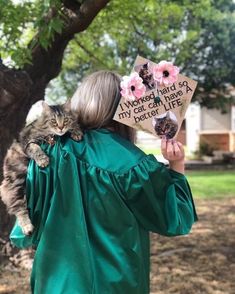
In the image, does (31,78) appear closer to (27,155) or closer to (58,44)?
(58,44)

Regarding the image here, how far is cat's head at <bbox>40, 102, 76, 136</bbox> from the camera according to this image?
2.37m

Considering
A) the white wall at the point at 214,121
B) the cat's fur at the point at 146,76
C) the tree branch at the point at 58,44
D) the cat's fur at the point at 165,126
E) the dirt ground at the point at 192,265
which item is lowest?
the dirt ground at the point at 192,265

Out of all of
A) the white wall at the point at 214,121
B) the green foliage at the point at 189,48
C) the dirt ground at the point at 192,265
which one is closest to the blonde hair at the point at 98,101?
the dirt ground at the point at 192,265

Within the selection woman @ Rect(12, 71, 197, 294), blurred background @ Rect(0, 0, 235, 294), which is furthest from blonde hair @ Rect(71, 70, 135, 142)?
blurred background @ Rect(0, 0, 235, 294)

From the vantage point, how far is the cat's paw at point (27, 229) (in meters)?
2.33

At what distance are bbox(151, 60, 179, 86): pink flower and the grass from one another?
10099 millimetres

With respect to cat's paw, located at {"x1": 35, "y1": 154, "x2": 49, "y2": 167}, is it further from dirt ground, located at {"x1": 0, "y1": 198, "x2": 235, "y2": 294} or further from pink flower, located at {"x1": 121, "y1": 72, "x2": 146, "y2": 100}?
dirt ground, located at {"x1": 0, "y1": 198, "x2": 235, "y2": 294}

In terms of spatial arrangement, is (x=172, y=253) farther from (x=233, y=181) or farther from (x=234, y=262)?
(x=233, y=181)

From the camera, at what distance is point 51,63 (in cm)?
609

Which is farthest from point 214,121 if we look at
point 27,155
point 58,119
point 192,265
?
point 27,155

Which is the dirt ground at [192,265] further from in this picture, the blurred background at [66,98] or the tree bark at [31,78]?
the tree bark at [31,78]

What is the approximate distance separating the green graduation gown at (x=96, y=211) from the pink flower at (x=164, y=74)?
0.35 meters

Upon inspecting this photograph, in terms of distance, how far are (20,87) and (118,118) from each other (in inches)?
130

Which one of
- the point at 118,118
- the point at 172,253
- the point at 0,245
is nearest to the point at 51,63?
the point at 0,245
